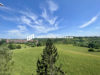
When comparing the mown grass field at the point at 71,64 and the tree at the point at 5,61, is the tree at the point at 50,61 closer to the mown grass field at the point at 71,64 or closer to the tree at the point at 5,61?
the tree at the point at 5,61

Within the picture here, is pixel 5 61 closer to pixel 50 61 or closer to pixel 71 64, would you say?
pixel 50 61

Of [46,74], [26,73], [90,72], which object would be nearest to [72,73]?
[90,72]

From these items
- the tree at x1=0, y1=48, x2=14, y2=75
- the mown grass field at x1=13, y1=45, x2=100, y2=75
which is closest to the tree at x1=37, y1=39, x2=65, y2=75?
the tree at x1=0, y1=48, x2=14, y2=75

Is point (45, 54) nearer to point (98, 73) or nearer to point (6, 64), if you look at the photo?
point (6, 64)

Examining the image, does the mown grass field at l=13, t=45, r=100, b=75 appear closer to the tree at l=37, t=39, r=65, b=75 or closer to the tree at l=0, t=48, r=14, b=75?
the tree at l=0, t=48, r=14, b=75

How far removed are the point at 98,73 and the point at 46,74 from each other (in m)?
22.8

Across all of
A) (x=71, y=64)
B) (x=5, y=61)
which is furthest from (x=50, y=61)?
(x=71, y=64)

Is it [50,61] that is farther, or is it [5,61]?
[5,61]

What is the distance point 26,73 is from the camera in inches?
1142

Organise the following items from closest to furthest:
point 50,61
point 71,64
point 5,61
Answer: point 50,61
point 5,61
point 71,64

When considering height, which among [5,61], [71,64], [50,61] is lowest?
[71,64]

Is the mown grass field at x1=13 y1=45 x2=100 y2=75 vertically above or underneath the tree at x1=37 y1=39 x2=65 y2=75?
underneath

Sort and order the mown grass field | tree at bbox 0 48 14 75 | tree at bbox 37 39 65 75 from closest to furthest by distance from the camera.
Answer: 1. tree at bbox 37 39 65 75
2. tree at bbox 0 48 14 75
3. the mown grass field

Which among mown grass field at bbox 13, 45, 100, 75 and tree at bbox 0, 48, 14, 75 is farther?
mown grass field at bbox 13, 45, 100, 75
